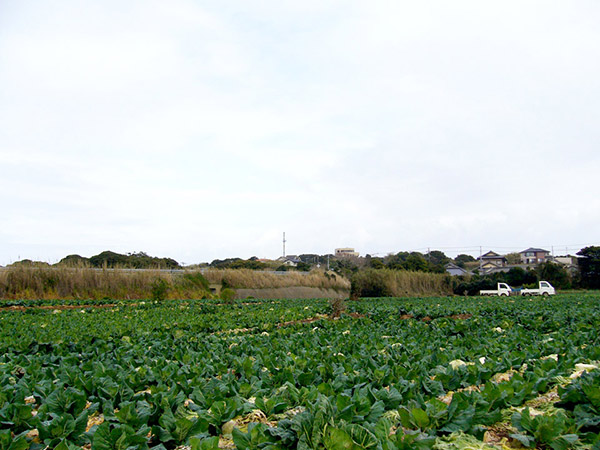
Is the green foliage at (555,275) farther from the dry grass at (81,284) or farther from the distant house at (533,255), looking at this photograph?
the distant house at (533,255)

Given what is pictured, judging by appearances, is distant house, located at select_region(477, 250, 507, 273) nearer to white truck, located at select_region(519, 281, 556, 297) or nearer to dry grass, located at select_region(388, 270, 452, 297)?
dry grass, located at select_region(388, 270, 452, 297)

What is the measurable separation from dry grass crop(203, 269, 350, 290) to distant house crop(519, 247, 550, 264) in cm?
5446

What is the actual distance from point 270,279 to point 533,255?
64.1 m

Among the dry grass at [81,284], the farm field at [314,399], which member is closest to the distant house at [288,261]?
the dry grass at [81,284]

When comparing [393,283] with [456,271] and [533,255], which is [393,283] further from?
[533,255]

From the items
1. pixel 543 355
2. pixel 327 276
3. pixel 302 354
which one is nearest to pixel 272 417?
pixel 302 354

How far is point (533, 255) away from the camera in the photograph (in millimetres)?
78000

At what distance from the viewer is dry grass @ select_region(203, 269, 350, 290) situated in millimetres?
26469

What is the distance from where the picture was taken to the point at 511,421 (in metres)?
2.44

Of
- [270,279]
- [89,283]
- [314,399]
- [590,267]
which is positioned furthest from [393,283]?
[314,399]

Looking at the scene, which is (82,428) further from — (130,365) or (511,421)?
(511,421)

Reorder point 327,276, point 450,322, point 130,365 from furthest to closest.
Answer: point 327,276 < point 450,322 < point 130,365

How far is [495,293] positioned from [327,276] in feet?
35.7

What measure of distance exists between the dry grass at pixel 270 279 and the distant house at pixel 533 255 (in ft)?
179
